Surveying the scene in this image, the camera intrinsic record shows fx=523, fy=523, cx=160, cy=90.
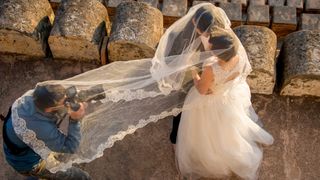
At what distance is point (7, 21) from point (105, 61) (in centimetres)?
77

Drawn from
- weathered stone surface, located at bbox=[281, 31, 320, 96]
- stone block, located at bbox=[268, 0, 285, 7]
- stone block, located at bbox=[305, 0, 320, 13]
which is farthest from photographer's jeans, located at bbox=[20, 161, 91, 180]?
stone block, located at bbox=[305, 0, 320, 13]

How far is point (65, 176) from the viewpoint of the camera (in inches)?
135

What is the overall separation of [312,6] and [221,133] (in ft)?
7.39

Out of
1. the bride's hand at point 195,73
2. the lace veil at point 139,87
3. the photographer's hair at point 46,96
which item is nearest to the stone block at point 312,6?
the lace veil at point 139,87

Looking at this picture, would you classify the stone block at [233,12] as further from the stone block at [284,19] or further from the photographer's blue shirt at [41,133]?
the photographer's blue shirt at [41,133]

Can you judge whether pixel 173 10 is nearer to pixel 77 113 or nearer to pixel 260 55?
pixel 260 55

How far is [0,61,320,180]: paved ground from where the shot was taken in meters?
3.77

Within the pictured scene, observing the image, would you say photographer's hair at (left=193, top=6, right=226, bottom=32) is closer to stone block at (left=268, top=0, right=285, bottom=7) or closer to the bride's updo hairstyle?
the bride's updo hairstyle

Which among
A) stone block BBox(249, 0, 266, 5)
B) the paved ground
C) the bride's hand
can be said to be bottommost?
the paved ground

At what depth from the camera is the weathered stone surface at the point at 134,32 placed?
3.76 meters

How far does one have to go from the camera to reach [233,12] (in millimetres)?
4930

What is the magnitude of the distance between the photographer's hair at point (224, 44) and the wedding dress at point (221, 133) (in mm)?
73

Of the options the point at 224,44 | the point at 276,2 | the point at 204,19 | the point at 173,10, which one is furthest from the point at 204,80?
the point at 276,2

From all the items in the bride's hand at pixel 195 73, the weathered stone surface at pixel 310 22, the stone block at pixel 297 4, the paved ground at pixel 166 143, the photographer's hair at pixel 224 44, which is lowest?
the paved ground at pixel 166 143
